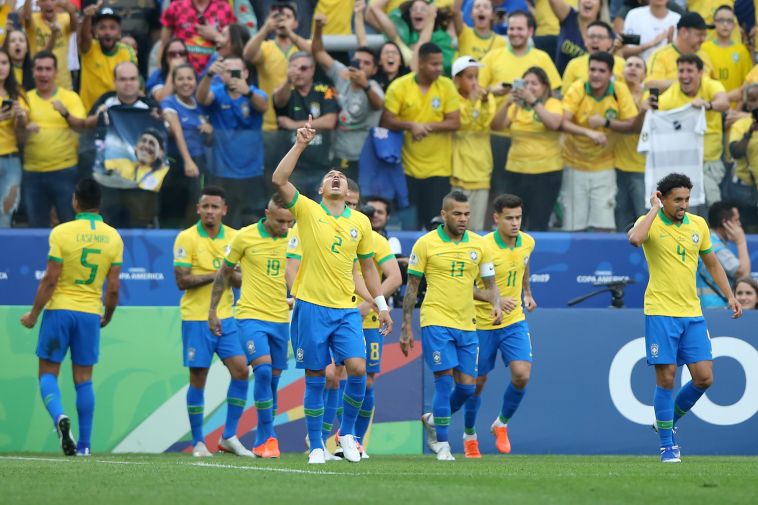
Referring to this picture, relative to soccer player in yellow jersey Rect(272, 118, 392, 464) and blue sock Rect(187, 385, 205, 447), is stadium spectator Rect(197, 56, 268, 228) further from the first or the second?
soccer player in yellow jersey Rect(272, 118, 392, 464)

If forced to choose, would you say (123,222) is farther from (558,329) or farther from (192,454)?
(558,329)

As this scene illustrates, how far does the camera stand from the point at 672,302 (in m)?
13.0

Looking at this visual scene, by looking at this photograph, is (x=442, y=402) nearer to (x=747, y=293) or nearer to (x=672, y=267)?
(x=672, y=267)

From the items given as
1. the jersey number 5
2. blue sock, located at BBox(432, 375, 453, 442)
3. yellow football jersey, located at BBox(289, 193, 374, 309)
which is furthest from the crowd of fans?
yellow football jersey, located at BBox(289, 193, 374, 309)

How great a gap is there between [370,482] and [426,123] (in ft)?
27.0

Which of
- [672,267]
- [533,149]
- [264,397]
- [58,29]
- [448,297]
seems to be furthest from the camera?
[58,29]

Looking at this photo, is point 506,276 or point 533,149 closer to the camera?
point 506,276

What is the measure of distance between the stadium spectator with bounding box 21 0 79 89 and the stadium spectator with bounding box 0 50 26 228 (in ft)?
5.27

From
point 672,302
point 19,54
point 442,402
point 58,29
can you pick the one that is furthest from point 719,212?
point 19,54

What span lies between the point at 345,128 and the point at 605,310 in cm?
391

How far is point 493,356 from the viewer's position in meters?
15.1

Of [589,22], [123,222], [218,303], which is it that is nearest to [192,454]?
[218,303]

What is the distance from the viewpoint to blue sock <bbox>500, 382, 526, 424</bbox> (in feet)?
49.7

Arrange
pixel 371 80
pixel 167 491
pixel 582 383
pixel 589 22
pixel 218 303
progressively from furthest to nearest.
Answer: pixel 589 22
pixel 371 80
pixel 582 383
pixel 218 303
pixel 167 491
